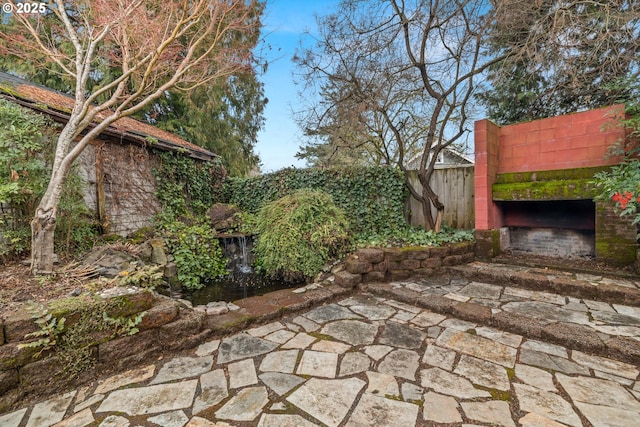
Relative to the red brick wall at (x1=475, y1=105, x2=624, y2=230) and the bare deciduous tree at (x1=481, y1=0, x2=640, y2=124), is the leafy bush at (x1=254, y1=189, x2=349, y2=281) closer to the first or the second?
the red brick wall at (x1=475, y1=105, x2=624, y2=230)

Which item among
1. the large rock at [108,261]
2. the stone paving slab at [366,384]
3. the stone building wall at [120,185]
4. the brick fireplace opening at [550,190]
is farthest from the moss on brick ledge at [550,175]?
the stone building wall at [120,185]

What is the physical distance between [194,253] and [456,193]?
16.3 ft

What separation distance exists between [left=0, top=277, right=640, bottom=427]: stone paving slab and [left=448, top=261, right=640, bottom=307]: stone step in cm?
30

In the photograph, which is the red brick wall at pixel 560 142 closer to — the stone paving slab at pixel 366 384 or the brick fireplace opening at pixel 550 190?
the brick fireplace opening at pixel 550 190

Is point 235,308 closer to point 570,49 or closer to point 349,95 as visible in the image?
point 349,95

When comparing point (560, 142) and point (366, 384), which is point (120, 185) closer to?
point (366, 384)

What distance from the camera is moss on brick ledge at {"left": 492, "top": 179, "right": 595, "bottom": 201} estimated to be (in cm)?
352

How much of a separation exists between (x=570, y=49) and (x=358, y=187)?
3472 millimetres

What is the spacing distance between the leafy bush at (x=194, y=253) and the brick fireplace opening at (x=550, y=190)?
15.2 ft

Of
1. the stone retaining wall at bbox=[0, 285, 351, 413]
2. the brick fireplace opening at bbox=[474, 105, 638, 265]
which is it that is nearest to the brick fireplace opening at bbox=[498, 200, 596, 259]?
the brick fireplace opening at bbox=[474, 105, 638, 265]

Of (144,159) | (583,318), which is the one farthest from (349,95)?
(583,318)

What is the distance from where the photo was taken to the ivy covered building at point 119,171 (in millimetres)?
4691

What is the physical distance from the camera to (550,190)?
3.75 m

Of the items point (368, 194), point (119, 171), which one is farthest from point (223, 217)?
point (368, 194)
